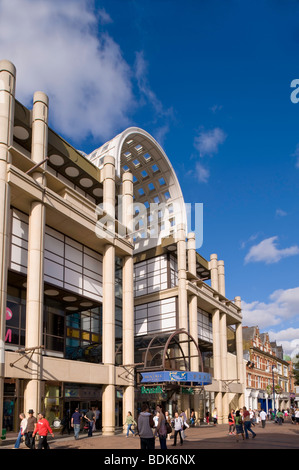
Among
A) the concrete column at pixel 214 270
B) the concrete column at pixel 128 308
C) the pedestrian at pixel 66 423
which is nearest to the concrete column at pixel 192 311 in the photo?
the concrete column at pixel 214 270

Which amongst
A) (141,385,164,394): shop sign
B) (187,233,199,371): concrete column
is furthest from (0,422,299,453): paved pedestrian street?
(187,233,199,371): concrete column

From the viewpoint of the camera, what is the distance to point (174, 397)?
41875 mm

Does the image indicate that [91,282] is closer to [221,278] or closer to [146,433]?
[146,433]

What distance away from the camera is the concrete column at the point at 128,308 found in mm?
30484

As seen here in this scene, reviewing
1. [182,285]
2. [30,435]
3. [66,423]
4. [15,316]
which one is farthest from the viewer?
[182,285]

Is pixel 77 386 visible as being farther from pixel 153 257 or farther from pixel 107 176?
pixel 153 257

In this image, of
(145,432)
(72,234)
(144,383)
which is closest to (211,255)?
(144,383)

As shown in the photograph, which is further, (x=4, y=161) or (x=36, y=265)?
(x=36, y=265)

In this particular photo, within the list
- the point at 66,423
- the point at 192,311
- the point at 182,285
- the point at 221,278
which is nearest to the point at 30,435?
the point at 66,423

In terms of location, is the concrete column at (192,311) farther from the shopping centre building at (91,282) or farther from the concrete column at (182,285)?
the concrete column at (182,285)

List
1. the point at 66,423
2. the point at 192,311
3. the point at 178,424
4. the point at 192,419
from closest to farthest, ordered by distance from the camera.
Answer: the point at 178,424, the point at 66,423, the point at 192,419, the point at 192,311

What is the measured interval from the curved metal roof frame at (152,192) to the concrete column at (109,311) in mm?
11858

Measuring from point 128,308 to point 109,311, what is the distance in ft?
9.82

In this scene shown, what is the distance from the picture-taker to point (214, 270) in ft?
177
